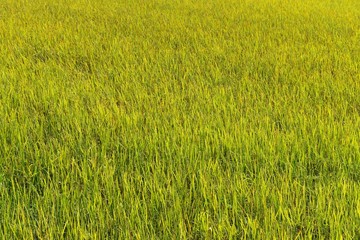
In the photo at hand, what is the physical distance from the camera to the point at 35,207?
144 centimetres

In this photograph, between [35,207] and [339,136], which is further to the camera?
[339,136]

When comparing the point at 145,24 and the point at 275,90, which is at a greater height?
the point at 145,24

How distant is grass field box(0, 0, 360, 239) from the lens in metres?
1.33

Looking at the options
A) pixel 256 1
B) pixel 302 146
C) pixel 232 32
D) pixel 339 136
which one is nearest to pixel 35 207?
pixel 302 146

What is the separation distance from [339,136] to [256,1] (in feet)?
20.5

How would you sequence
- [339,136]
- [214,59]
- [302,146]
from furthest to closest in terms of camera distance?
1. [214,59]
2. [339,136]
3. [302,146]

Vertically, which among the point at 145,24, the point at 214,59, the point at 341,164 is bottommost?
the point at 341,164

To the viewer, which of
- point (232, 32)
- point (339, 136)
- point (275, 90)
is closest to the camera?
point (339, 136)

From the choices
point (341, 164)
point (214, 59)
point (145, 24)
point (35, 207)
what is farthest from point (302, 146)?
point (145, 24)

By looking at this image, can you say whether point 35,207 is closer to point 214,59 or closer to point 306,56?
point 214,59

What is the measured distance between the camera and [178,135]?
6.45 ft

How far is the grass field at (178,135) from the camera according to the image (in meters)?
1.33

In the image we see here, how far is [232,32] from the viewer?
4809 mm

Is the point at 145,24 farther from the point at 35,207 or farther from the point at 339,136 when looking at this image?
the point at 35,207
